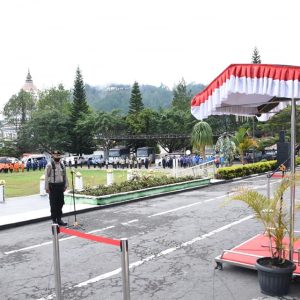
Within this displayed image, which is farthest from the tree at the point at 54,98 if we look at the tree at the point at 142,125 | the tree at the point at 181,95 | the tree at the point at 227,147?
the tree at the point at 227,147

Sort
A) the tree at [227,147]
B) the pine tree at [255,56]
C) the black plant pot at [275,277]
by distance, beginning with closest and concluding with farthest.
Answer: the black plant pot at [275,277] < the tree at [227,147] < the pine tree at [255,56]

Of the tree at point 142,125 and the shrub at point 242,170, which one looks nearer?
the shrub at point 242,170

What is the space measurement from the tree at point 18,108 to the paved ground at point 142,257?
66423 millimetres

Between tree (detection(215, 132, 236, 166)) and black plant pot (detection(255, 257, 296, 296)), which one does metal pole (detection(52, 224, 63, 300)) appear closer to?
black plant pot (detection(255, 257, 296, 296))

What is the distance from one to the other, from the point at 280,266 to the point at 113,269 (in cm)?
283

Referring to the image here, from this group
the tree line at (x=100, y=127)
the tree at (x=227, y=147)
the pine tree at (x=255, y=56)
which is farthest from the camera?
the pine tree at (x=255, y=56)

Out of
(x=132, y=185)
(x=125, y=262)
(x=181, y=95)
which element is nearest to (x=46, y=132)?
(x=181, y=95)

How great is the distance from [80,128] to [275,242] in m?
53.4

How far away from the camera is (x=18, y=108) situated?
7556cm

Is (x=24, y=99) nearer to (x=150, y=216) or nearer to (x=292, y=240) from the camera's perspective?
(x=150, y=216)

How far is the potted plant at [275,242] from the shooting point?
523 centimetres

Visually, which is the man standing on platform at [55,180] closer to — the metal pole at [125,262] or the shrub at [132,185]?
the shrub at [132,185]

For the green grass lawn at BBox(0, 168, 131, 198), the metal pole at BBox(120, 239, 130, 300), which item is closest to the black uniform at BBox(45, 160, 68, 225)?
the metal pole at BBox(120, 239, 130, 300)

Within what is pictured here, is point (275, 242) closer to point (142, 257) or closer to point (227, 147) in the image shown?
point (142, 257)
